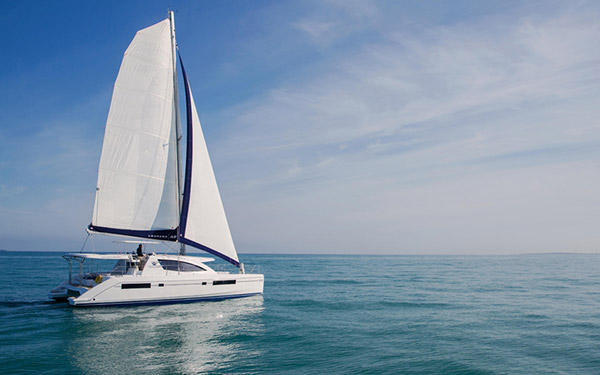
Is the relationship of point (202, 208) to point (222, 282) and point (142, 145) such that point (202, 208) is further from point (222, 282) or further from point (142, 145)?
point (142, 145)

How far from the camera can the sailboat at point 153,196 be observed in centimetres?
2256

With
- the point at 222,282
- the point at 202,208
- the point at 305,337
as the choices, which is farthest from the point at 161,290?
the point at 305,337

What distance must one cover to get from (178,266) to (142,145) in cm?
777

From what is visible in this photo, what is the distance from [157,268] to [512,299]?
2463 cm

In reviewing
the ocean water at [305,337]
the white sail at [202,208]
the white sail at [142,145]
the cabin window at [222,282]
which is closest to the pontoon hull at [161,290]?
the cabin window at [222,282]

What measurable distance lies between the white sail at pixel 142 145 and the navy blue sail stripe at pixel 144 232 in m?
0.19

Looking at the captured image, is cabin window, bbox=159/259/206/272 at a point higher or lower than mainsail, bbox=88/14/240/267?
lower

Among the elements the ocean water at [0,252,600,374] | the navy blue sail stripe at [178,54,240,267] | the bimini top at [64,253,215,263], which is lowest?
the ocean water at [0,252,600,374]

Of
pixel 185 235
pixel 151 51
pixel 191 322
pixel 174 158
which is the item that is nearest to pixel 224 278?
pixel 185 235

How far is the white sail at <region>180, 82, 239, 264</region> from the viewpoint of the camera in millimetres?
25078

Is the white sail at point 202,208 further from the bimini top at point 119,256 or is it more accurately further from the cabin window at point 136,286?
the cabin window at point 136,286

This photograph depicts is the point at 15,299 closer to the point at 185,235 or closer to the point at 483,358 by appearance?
the point at 185,235

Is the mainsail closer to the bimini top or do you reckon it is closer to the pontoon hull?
the bimini top

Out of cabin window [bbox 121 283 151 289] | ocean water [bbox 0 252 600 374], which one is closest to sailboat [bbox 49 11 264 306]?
cabin window [bbox 121 283 151 289]
